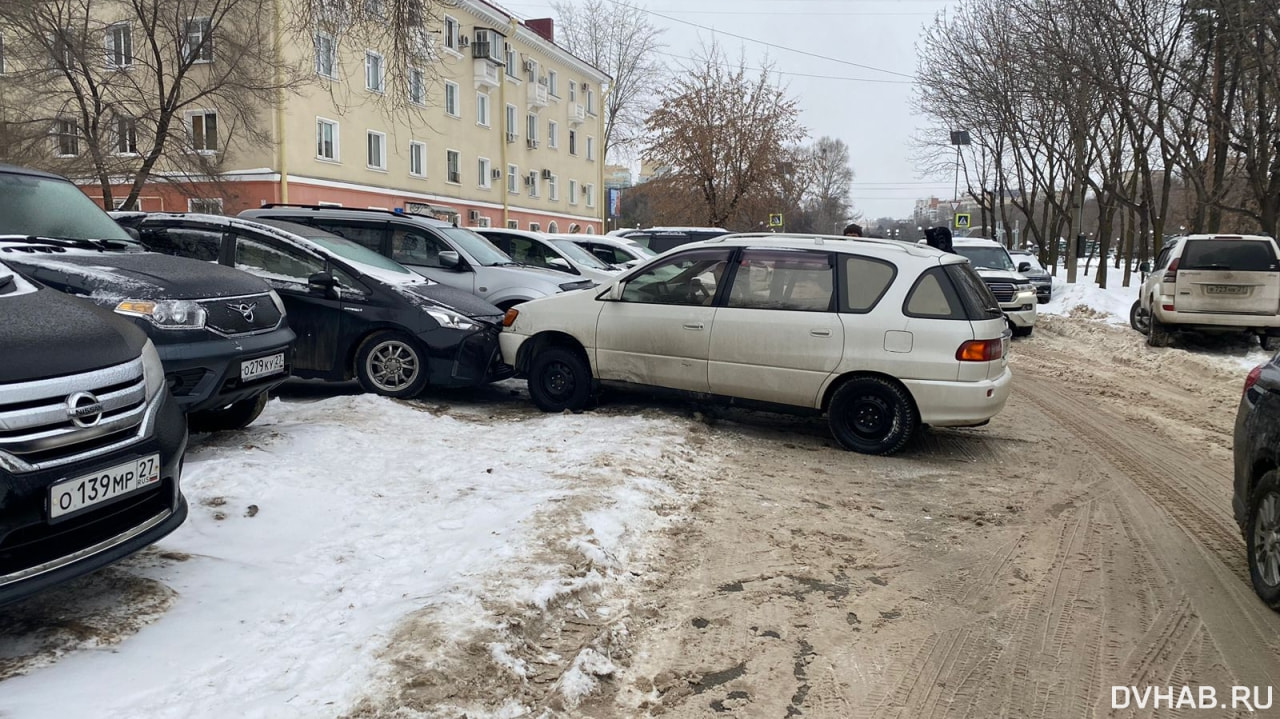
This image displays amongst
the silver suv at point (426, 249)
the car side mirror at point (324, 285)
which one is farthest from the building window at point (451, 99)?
the car side mirror at point (324, 285)

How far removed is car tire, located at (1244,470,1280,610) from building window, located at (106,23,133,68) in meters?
19.0

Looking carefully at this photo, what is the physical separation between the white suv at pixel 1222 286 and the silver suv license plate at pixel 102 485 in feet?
47.1

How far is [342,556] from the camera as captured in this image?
4.27 metres

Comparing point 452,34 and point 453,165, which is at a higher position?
point 452,34

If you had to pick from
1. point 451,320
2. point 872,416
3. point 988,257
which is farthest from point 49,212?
point 988,257

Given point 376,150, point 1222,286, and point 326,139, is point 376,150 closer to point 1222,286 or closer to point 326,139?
point 326,139

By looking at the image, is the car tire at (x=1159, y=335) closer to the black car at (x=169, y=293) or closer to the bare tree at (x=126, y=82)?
the black car at (x=169, y=293)

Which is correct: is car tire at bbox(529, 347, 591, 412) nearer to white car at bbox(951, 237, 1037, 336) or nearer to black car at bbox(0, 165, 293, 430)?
black car at bbox(0, 165, 293, 430)

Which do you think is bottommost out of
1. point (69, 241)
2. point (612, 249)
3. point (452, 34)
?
point (69, 241)

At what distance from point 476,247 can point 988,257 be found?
12.5m

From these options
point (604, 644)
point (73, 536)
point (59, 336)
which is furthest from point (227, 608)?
point (604, 644)

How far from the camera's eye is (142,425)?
351cm

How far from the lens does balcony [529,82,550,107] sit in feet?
145

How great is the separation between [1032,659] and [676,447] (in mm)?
3419
